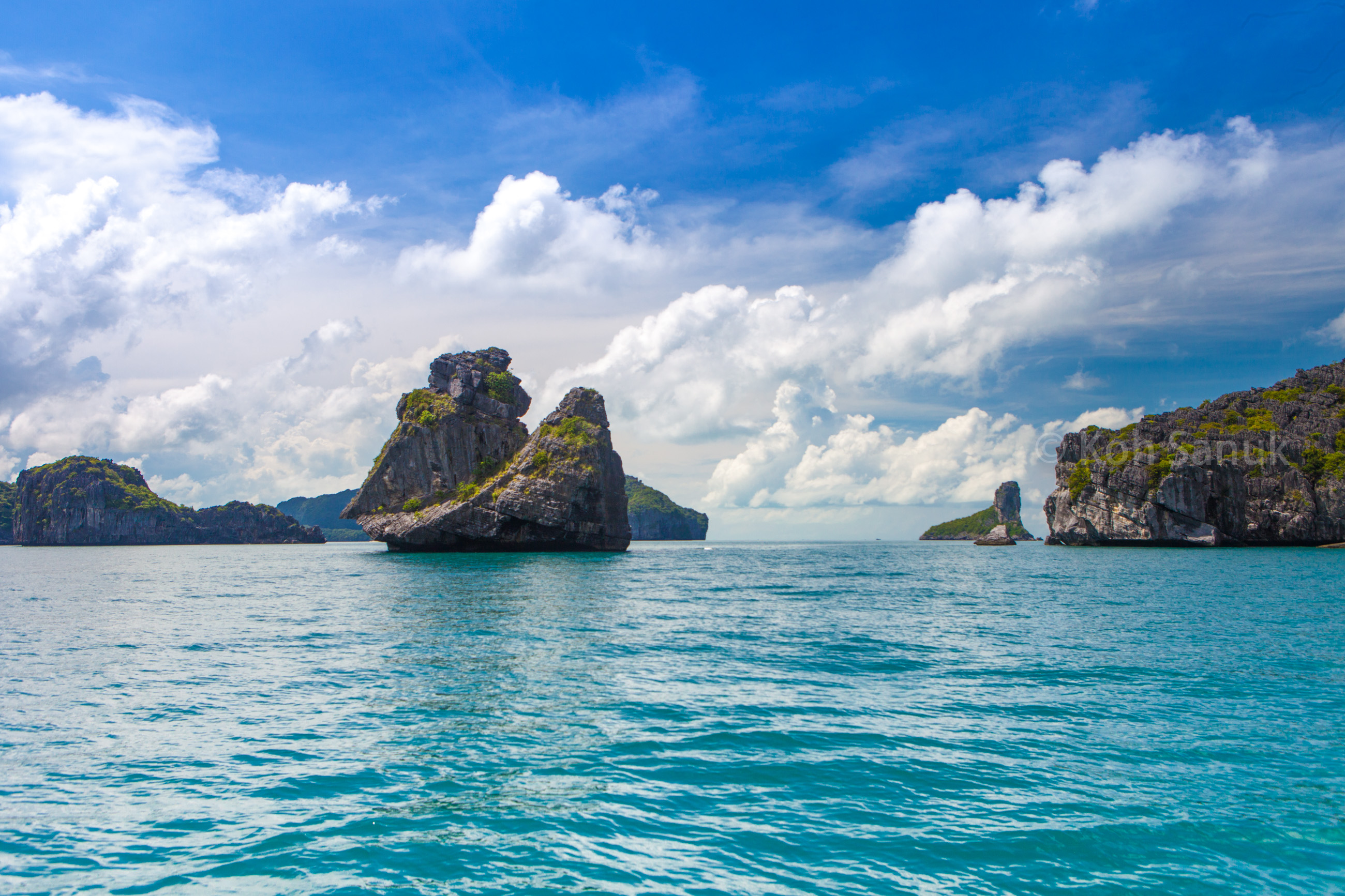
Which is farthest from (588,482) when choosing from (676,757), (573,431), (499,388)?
(676,757)

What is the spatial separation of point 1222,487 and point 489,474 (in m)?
126

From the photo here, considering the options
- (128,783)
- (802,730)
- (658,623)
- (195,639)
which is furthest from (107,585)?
(802,730)

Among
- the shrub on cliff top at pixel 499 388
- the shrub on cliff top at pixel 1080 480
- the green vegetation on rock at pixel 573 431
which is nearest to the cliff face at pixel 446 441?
the shrub on cliff top at pixel 499 388

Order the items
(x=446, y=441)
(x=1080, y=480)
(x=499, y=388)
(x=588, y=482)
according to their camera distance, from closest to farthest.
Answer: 1. (x=588, y=482)
2. (x=446, y=441)
3. (x=499, y=388)
4. (x=1080, y=480)

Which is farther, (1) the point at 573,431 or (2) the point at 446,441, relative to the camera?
(2) the point at 446,441

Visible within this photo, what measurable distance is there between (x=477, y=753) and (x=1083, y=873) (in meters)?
9.76

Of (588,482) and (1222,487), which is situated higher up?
(588,482)

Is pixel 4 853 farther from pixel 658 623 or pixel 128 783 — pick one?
pixel 658 623

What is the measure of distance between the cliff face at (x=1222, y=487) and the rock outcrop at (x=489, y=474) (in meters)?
86.9

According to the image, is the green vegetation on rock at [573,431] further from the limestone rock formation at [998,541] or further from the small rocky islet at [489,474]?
the limestone rock formation at [998,541]

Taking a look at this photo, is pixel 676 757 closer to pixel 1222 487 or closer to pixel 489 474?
pixel 489 474

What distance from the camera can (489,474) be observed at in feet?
379

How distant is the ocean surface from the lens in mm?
8695

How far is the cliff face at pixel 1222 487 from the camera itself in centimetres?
11781
